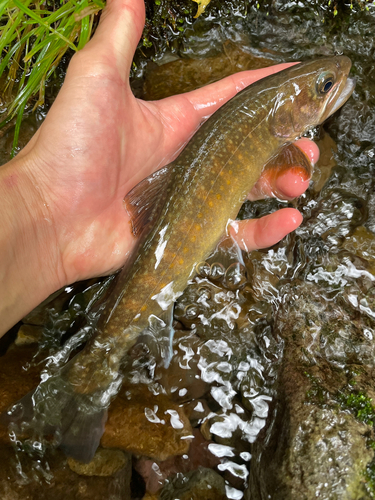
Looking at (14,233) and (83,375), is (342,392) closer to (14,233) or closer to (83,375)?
(83,375)

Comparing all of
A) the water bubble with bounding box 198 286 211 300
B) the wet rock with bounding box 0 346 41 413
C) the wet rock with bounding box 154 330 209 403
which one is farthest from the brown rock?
the water bubble with bounding box 198 286 211 300

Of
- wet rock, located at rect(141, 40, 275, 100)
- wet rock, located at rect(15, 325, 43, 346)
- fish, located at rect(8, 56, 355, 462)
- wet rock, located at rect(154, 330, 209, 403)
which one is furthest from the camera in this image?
wet rock, located at rect(141, 40, 275, 100)

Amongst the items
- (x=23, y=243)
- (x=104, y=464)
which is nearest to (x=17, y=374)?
(x=104, y=464)

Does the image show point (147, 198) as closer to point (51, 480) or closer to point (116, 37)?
point (116, 37)

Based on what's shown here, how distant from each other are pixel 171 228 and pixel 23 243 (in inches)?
42.1

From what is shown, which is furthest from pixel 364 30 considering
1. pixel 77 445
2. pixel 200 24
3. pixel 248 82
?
pixel 77 445

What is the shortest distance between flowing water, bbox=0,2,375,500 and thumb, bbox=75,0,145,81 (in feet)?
3.15

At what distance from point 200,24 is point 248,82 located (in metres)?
0.83

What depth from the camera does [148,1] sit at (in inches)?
129

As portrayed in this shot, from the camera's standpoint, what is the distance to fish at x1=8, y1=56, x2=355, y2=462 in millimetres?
2592

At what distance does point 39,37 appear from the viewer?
297 centimetres

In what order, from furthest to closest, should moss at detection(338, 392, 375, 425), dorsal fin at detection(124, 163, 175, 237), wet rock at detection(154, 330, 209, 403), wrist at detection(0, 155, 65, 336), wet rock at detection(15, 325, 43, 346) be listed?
wet rock at detection(15, 325, 43, 346), wet rock at detection(154, 330, 209, 403), dorsal fin at detection(124, 163, 175, 237), wrist at detection(0, 155, 65, 336), moss at detection(338, 392, 375, 425)

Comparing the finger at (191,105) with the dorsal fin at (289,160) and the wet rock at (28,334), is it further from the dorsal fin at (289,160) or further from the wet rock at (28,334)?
the wet rock at (28,334)

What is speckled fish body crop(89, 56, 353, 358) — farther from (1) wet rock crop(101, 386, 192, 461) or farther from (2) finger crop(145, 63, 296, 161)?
(1) wet rock crop(101, 386, 192, 461)
